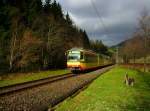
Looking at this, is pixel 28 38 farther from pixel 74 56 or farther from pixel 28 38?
pixel 74 56

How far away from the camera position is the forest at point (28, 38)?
4144 cm

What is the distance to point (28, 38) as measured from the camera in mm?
42844

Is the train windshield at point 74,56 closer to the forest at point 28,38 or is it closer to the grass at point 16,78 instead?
the forest at point 28,38

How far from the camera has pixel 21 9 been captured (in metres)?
58.3

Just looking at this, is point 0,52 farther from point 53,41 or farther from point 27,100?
point 27,100

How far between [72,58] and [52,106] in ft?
93.0

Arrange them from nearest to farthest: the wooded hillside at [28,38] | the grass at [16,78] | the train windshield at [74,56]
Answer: the grass at [16,78] → the train windshield at [74,56] → the wooded hillside at [28,38]

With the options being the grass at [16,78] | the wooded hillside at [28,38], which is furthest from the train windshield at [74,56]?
the grass at [16,78]

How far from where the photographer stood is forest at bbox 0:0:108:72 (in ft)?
136

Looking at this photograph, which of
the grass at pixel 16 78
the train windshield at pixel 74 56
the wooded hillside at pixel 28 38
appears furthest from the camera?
the wooded hillside at pixel 28 38

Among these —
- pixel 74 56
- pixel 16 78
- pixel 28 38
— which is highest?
pixel 28 38

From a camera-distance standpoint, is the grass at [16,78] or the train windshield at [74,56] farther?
the train windshield at [74,56]

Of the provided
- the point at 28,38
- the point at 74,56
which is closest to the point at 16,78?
the point at 74,56

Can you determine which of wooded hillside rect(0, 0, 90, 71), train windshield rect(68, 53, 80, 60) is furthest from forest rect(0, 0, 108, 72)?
train windshield rect(68, 53, 80, 60)
